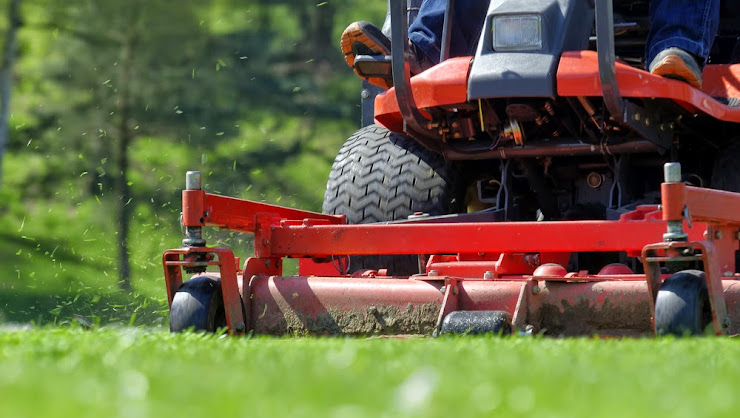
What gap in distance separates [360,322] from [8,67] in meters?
10.5

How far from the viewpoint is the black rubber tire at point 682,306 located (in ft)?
14.6

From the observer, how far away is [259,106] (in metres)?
17.6

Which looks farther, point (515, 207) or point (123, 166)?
point (123, 166)

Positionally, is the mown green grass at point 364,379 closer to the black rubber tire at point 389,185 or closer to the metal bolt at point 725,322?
the metal bolt at point 725,322

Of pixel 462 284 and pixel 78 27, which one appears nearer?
pixel 462 284

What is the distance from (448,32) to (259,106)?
456 inches

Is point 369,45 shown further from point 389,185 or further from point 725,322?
point 725,322

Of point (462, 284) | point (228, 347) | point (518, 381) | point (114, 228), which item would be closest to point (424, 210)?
point (462, 284)

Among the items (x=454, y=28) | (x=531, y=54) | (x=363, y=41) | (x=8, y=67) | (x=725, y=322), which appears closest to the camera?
(x=725, y=322)

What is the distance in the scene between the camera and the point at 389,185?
6426 mm

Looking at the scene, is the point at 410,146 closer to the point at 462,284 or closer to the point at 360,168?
the point at 360,168

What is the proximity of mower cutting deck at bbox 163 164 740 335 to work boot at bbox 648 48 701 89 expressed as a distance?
70 centimetres

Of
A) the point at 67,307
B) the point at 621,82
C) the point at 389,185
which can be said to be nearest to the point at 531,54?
the point at 621,82

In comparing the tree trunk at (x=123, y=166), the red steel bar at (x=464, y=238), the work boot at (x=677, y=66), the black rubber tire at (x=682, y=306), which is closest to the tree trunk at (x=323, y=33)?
the tree trunk at (x=123, y=166)
